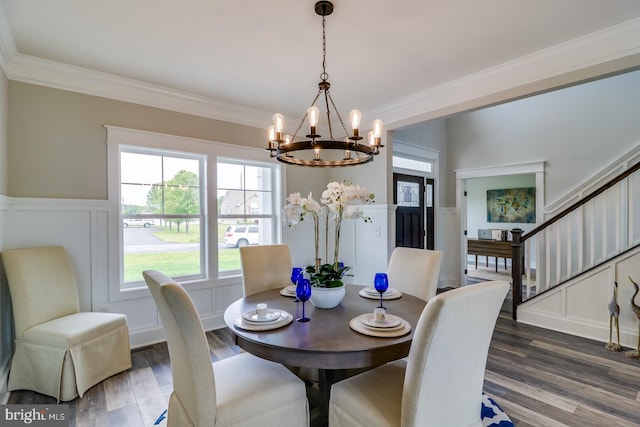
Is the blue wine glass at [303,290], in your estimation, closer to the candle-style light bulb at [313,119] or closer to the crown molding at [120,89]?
the candle-style light bulb at [313,119]

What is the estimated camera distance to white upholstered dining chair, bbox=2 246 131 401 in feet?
7.09

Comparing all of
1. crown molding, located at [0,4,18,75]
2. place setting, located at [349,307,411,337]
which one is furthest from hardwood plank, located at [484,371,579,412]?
crown molding, located at [0,4,18,75]

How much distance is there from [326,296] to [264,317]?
0.41 meters

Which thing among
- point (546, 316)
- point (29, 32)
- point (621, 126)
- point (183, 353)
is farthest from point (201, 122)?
point (621, 126)

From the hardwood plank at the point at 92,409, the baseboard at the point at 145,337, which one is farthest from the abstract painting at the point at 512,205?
the hardwood plank at the point at 92,409

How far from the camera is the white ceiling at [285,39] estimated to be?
1.93 metres

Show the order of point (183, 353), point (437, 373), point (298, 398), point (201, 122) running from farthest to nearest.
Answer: point (201, 122)
point (298, 398)
point (183, 353)
point (437, 373)

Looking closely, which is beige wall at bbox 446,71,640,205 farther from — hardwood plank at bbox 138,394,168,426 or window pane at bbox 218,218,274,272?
hardwood plank at bbox 138,394,168,426

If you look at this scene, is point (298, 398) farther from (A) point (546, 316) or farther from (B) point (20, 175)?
(A) point (546, 316)

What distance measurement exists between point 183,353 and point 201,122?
2810 millimetres

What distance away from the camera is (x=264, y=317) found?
1688 millimetres

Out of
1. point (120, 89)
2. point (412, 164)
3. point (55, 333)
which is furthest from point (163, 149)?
point (412, 164)

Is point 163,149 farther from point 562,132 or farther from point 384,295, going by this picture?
point 562,132

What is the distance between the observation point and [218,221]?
364cm
